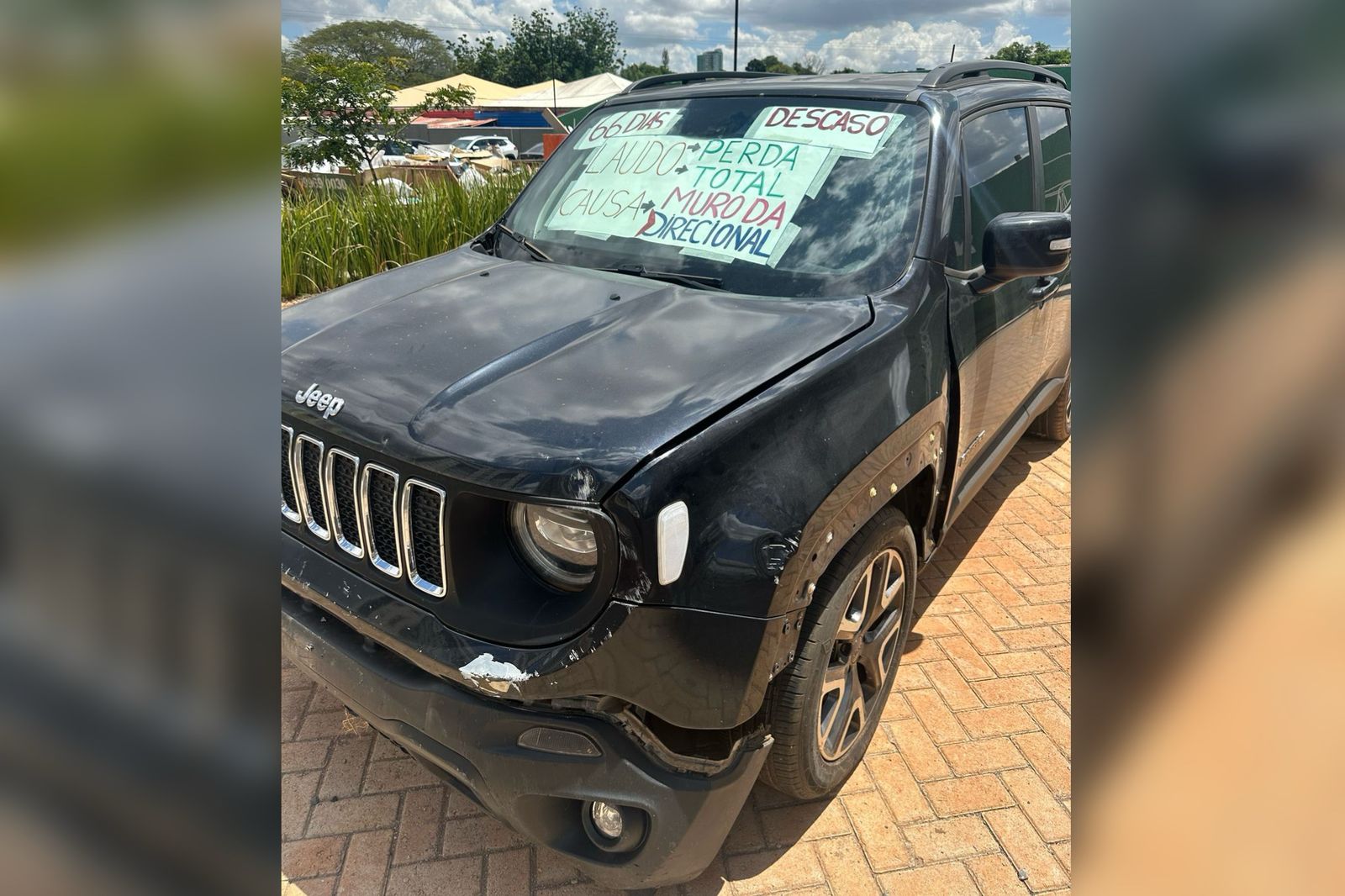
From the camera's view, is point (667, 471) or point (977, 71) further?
point (977, 71)

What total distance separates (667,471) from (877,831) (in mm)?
1371

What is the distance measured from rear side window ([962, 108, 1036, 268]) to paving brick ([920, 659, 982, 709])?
4.64 feet

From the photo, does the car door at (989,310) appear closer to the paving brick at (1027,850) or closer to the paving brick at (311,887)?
the paving brick at (1027,850)

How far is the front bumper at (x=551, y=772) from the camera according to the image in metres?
1.89

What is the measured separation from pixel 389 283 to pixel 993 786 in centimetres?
247

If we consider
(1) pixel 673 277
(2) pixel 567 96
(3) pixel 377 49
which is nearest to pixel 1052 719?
(1) pixel 673 277

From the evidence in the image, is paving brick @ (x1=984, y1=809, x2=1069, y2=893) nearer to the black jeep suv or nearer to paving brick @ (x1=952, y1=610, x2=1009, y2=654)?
the black jeep suv

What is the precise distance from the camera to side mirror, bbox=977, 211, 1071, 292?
272 centimetres

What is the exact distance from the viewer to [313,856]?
244cm

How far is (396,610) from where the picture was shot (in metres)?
2.03

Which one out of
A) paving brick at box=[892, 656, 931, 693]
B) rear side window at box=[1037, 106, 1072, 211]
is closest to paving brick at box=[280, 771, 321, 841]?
paving brick at box=[892, 656, 931, 693]
